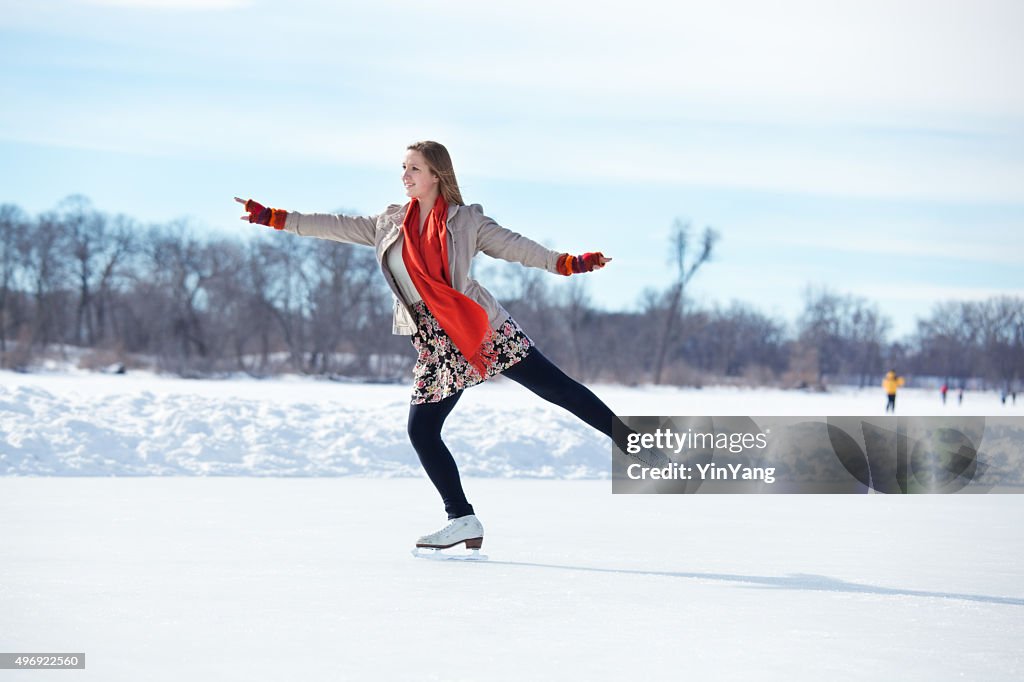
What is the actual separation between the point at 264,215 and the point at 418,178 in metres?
0.60

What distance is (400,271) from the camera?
13.7 ft

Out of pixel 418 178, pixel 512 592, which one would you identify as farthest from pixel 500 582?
pixel 418 178

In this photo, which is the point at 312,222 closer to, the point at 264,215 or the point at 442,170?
the point at 264,215

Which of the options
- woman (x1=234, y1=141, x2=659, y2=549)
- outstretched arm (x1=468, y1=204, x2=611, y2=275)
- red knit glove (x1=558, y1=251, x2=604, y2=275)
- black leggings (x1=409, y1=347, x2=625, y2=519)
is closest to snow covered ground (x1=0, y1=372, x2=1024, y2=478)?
black leggings (x1=409, y1=347, x2=625, y2=519)

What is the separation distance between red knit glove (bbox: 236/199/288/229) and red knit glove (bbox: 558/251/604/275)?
1.07 m

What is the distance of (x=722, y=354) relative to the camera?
5784 centimetres

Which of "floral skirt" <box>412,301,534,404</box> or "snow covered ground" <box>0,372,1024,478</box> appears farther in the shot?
"snow covered ground" <box>0,372,1024,478</box>

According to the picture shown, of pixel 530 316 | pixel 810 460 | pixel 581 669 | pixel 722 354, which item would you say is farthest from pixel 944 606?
pixel 722 354

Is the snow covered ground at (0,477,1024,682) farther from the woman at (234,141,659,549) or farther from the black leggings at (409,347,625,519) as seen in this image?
the woman at (234,141,659,549)

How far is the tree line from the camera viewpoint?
136 ft

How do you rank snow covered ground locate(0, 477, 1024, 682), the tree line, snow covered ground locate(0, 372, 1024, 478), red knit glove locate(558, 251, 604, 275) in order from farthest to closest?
the tree line → snow covered ground locate(0, 372, 1024, 478) → red knit glove locate(558, 251, 604, 275) → snow covered ground locate(0, 477, 1024, 682)

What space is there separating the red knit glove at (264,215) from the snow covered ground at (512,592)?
1.25 m

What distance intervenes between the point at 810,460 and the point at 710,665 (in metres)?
5.63

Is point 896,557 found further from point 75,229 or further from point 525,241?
point 75,229
